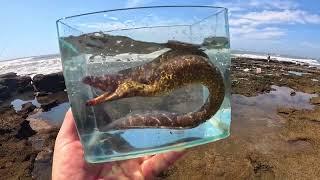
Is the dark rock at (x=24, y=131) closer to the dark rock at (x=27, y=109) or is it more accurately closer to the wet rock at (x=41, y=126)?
the wet rock at (x=41, y=126)

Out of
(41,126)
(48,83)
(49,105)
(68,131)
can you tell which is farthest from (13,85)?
(68,131)

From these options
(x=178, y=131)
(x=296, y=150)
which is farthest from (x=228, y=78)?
(x=296, y=150)

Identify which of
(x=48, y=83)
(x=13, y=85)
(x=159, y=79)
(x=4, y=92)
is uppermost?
(x=159, y=79)

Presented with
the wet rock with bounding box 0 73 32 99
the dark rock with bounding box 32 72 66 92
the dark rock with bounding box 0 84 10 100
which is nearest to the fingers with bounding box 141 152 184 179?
the dark rock with bounding box 0 84 10 100

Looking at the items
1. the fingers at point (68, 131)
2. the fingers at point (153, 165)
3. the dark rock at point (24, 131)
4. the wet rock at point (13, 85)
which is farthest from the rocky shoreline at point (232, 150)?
Result: the fingers at point (68, 131)

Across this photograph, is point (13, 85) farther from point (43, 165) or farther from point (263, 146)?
point (263, 146)

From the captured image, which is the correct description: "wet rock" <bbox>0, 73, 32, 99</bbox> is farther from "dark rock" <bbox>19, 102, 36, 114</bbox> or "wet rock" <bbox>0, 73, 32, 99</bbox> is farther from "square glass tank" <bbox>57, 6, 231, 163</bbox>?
"square glass tank" <bbox>57, 6, 231, 163</bbox>
